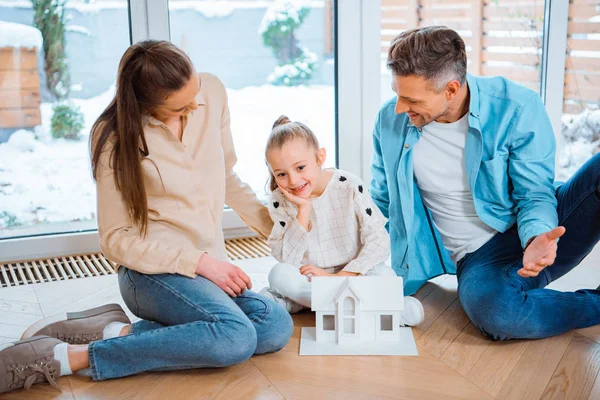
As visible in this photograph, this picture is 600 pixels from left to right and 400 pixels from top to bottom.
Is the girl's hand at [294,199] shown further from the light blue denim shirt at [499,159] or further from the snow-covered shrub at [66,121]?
the snow-covered shrub at [66,121]

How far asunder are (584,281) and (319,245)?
2.64 feet

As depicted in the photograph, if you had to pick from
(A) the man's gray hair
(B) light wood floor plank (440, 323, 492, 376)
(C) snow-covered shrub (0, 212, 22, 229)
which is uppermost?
(A) the man's gray hair

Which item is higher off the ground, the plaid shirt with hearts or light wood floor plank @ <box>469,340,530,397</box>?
the plaid shirt with hearts

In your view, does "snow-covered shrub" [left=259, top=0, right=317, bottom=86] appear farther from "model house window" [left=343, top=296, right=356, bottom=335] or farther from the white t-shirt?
"model house window" [left=343, top=296, right=356, bottom=335]

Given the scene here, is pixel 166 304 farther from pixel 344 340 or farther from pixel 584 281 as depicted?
pixel 584 281

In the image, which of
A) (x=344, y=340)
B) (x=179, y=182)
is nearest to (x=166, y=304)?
(x=179, y=182)

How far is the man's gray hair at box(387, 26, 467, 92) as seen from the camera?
5.74 feet

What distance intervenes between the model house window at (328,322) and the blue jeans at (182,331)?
0.54 ft

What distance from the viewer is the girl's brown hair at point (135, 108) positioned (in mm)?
1606

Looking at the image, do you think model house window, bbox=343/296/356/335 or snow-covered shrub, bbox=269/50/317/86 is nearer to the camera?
model house window, bbox=343/296/356/335

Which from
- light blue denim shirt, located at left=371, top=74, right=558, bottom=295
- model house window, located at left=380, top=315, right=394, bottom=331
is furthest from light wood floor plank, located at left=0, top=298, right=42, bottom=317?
light blue denim shirt, located at left=371, top=74, right=558, bottom=295

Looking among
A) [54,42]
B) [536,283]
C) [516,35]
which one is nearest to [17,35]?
[54,42]

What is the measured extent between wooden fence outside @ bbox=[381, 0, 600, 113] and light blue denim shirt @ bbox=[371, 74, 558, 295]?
97 cm

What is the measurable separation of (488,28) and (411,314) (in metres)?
1.47
